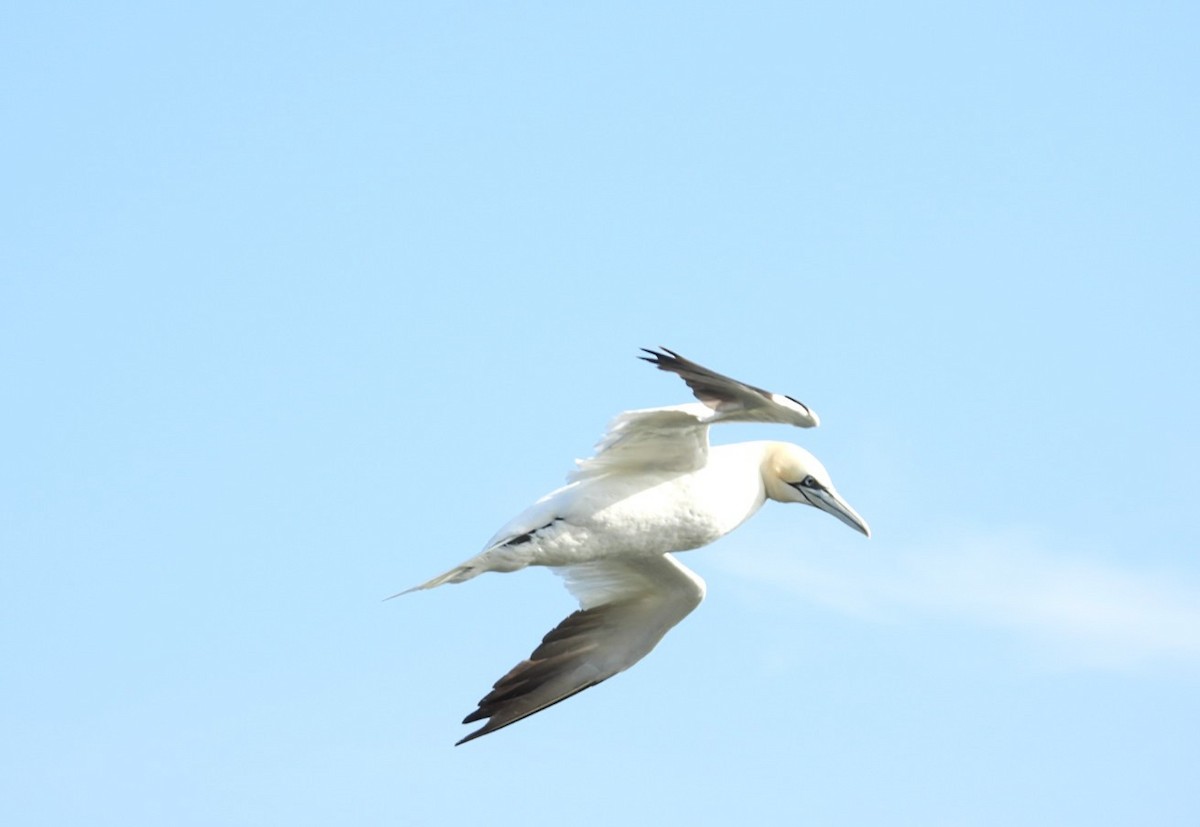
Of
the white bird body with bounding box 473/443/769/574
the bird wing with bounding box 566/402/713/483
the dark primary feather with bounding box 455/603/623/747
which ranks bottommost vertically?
the dark primary feather with bounding box 455/603/623/747

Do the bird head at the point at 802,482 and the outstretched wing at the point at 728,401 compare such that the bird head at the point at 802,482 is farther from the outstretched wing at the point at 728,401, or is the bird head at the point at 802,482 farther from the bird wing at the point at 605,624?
the outstretched wing at the point at 728,401

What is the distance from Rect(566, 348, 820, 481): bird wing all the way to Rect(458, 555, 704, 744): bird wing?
142cm

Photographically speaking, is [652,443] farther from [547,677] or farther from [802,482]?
[547,677]

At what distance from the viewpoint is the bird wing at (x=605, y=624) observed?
15.4 meters

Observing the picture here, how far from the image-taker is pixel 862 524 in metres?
15.3

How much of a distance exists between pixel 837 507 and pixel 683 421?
2.06m

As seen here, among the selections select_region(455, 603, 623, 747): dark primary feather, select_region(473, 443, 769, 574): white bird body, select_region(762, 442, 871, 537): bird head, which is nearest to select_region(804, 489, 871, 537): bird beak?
select_region(762, 442, 871, 537): bird head

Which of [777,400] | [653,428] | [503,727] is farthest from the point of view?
[503,727]

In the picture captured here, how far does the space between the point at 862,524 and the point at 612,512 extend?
2282mm

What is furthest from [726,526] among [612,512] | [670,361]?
[670,361]

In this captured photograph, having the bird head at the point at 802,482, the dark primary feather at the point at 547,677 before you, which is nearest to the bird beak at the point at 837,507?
the bird head at the point at 802,482

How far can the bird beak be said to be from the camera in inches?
598

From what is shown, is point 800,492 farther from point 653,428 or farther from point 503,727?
point 503,727

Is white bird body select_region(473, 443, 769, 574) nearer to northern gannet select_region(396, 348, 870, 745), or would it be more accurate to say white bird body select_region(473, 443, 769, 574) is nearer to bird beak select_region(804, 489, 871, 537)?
northern gannet select_region(396, 348, 870, 745)
